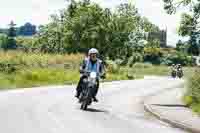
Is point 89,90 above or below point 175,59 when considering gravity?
above

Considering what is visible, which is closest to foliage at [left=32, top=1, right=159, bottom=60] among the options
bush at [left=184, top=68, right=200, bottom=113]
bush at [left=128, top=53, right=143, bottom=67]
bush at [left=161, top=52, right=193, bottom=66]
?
bush at [left=128, top=53, right=143, bottom=67]

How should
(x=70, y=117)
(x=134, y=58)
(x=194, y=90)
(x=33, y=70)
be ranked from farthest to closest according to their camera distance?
(x=134, y=58) < (x=33, y=70) < (x=194, y=90) < (x=70, y=117)

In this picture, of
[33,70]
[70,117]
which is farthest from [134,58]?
[70,117]

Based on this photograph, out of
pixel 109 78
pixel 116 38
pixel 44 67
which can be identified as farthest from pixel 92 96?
pixel 116 38

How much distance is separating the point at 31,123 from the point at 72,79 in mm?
30082

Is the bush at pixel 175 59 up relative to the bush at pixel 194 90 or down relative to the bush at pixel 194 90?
down

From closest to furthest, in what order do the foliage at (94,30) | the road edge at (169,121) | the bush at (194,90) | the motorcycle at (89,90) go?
the road edge at (169,121) → the motorcycle at (89,90) → the bush at (194,90) → the foliage at (94,30)

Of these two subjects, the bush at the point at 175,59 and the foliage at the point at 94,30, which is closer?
the foliage at the point at 94,30

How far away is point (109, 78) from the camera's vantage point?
54188mm

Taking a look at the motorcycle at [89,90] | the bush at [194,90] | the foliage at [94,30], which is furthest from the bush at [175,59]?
the motorcycle at [89,90]

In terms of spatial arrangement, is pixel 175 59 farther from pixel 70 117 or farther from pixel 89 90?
pixel 70 117

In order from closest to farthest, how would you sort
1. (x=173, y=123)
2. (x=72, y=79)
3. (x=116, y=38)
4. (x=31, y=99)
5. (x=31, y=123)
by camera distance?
1. (x=31, y=123)
2. (x=173, y=123)
3. (x=31, y=99)
4. (x=72, y=79)
5. (x=116, y=38)

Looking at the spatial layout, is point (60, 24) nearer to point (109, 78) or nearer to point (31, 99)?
point (109, 78)

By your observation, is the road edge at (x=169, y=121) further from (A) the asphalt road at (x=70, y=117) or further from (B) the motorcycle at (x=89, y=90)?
(B) the motorcycle at (x=89, y=90)
